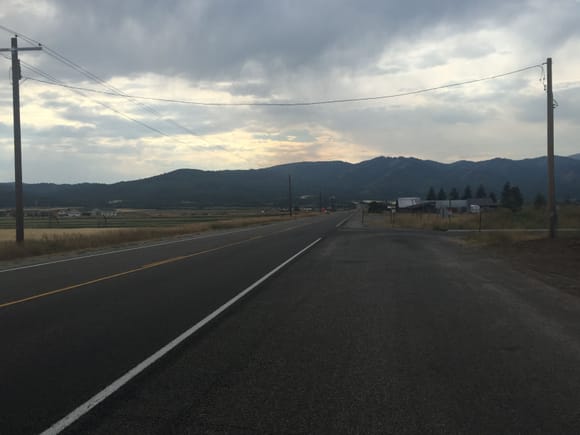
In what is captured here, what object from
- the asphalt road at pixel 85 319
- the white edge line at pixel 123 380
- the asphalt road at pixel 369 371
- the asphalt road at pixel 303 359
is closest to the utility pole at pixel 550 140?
the asphalt road at pixel 303 359

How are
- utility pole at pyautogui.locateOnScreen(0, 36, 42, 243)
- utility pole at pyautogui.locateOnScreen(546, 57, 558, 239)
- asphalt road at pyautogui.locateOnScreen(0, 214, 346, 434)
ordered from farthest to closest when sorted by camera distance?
utility pole at pyautogui.locateOnScreen(546, 57, 558, 239) < utility pole at pyautogui.locateOnScreen(0, 36, 42, 243) < asphalt road at pyautogui.locateOnScreen(0, 214, 346, 434)

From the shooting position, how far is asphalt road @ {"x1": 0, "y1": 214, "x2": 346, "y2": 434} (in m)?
5.14

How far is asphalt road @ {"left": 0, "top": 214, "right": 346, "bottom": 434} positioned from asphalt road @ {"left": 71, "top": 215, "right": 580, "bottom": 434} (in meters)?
0.48

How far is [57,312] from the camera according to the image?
8984mm

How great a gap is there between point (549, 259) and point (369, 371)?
47.8 feet

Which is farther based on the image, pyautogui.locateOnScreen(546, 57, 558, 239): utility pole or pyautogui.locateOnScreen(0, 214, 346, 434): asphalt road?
pyautogui.locateOnScreen(546, 57, 558, 239): utility pole

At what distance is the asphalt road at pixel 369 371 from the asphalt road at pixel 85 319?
48 cm

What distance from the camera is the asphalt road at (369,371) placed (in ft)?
14.8

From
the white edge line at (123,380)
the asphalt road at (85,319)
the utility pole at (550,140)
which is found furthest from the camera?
the utility pole at (550,140)

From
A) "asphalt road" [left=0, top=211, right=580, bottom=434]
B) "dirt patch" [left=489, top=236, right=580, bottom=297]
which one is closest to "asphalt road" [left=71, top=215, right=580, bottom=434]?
"asphalt road" [left=0, top=211, right=580, bottom=434]

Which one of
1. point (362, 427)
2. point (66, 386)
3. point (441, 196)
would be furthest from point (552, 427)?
point (441, 196)

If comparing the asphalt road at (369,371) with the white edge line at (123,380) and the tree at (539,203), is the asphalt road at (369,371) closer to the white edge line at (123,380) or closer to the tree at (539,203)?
the white edge line at (123,380)

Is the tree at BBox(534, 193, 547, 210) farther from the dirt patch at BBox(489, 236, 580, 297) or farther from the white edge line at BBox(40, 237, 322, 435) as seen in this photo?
the white edge line at BBox(40, 237, 322, 435)

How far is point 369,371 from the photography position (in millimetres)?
5828
